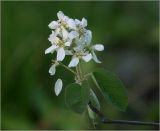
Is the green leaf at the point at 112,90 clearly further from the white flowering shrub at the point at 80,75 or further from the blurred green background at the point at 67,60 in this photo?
the blurred green background at the point at 67,60

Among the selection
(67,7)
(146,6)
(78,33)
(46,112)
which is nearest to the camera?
(78,33)

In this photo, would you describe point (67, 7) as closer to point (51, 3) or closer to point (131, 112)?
point (51, 3)

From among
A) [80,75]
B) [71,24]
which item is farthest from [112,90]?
[71,24]

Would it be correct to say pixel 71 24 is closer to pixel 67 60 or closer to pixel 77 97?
pixel 77 97

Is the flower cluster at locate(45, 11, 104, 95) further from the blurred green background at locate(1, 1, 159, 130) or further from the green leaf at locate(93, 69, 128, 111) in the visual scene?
the blurred green background at locate(1, 1, 159, 130)

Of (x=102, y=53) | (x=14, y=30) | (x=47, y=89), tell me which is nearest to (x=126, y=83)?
(x=102, y=53)
